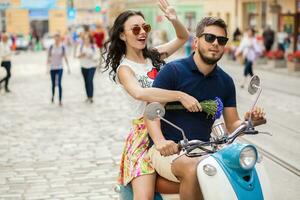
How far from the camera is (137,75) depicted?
4.51 metres

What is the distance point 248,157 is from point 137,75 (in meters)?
1.31

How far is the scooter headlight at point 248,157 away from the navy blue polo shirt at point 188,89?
0.60 metres

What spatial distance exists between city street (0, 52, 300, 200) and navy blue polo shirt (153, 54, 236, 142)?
8.88ft

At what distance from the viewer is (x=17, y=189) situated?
281 inches

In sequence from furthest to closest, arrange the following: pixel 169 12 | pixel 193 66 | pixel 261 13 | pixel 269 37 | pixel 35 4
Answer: pixel 35 4 → pixel 261 13 → pixel 269 37 → pixel 169 12 → pixel 193 66

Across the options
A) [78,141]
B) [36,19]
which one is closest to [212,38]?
[78,141]

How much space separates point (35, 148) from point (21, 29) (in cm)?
4949

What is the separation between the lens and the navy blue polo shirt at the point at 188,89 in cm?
402

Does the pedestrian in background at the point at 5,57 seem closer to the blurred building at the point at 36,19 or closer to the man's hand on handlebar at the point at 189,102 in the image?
the man's hand on handlebar at the point at 189,102

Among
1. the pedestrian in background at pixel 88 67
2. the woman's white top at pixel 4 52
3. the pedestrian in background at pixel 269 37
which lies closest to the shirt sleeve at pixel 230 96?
the pedestrian in background at pixel 88 67

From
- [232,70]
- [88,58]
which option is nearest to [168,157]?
[88,58]

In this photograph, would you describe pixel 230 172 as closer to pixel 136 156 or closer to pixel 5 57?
pixel 136 156

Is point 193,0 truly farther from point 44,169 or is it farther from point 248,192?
point 248,192

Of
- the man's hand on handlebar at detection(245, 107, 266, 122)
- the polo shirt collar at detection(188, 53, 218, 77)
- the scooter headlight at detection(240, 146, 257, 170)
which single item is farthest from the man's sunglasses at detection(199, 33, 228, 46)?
the scooter headlight at detection(240, 146, 257, 170)
